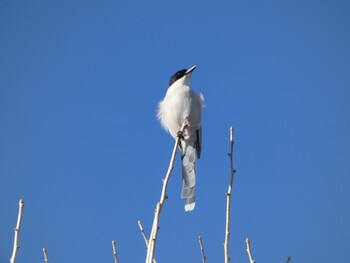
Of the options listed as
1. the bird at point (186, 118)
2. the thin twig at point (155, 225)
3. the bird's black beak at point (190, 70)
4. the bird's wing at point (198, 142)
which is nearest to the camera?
the thin twig at point (155, 225)

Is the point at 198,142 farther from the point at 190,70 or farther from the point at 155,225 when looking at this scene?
the point at 155,225

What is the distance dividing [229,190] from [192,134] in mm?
2892

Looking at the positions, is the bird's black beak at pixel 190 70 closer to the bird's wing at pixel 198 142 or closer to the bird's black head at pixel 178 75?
the bird's black head at pixel 178 75

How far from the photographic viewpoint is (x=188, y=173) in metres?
5.28

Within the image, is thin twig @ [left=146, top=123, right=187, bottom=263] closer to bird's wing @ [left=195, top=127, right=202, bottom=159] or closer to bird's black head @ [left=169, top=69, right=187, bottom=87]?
bird's wing @ [left=195, top=127, right=202, bottom=159]

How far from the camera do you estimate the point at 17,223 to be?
2631 mm

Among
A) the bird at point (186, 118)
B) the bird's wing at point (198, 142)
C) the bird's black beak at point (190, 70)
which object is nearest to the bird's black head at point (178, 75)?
the bird's black beak at point (190, 70)

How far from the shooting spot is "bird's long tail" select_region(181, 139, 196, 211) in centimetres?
477

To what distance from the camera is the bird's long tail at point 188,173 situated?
477 cm

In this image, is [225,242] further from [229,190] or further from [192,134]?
[192,134]

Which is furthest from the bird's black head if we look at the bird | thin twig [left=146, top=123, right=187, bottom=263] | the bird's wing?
thin twig [left=146, top=123, right=187, bottom=263]

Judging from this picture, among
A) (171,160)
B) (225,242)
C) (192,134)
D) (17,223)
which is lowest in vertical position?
(225,242)

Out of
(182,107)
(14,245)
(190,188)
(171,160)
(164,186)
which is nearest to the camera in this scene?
(14,245)

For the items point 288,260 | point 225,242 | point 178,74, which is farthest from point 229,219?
point 178,74
